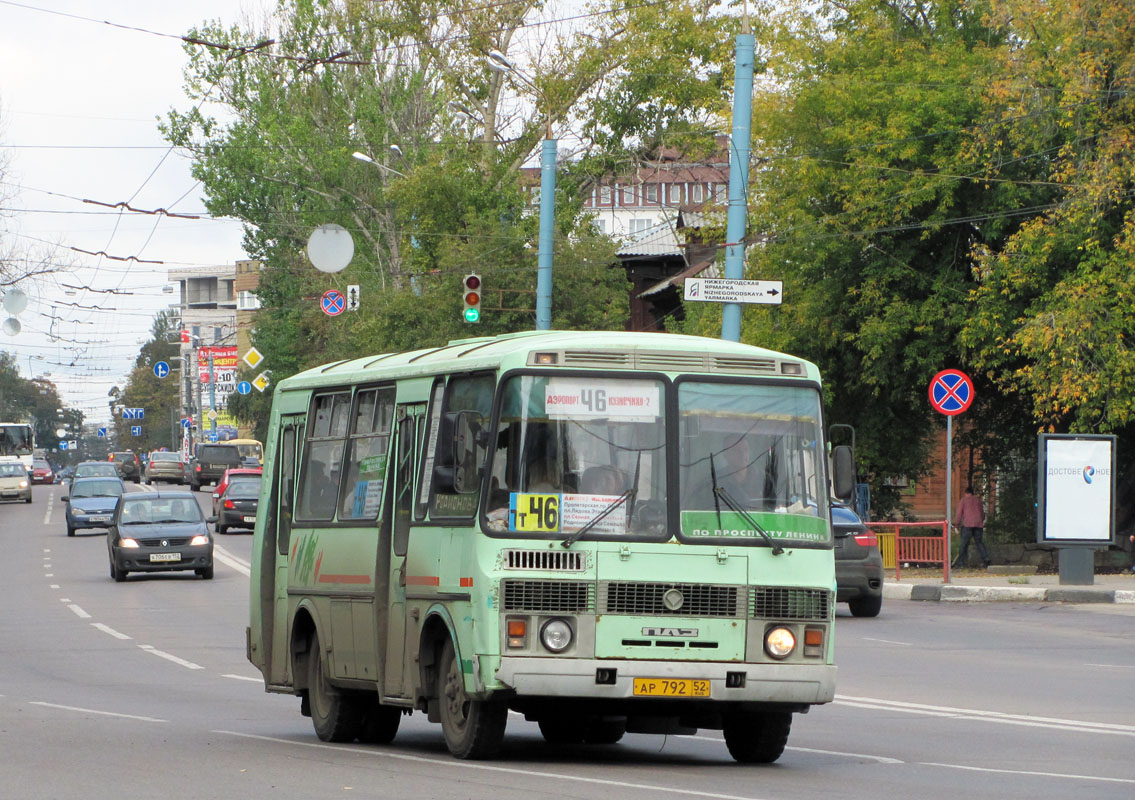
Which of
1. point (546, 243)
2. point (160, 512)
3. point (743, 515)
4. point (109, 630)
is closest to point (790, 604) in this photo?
point (743, 515)

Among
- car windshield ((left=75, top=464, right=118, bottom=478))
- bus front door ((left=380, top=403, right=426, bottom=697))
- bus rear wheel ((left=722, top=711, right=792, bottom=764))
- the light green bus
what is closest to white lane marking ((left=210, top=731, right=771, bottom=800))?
the light green bus

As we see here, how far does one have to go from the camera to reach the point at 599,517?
10.2 metres

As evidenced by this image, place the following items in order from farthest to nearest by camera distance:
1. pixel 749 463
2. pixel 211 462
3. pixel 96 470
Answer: pixel 211 462
pixel 96 470
pixel 749 463

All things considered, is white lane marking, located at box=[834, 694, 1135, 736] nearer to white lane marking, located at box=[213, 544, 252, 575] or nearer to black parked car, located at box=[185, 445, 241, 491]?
white lane marking, located at box=[213, 544, 252, 575]

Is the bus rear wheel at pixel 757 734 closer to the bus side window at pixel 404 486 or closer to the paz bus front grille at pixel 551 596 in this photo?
the paz bus front grille at pixel 551 596

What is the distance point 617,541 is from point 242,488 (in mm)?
40478

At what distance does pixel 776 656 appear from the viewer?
10289mm

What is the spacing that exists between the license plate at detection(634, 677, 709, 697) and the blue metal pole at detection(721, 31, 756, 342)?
15.5 metres

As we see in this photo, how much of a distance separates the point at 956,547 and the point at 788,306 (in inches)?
292

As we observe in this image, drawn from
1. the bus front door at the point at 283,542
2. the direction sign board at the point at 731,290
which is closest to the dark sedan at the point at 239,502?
the direction sign board at the point at 731,290

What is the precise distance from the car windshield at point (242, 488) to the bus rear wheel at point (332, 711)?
122 ft

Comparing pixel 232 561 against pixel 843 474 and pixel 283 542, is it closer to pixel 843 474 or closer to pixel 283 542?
pixel 283 542

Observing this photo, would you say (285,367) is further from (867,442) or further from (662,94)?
(867,442)

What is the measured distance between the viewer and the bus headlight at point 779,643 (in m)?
10.3
